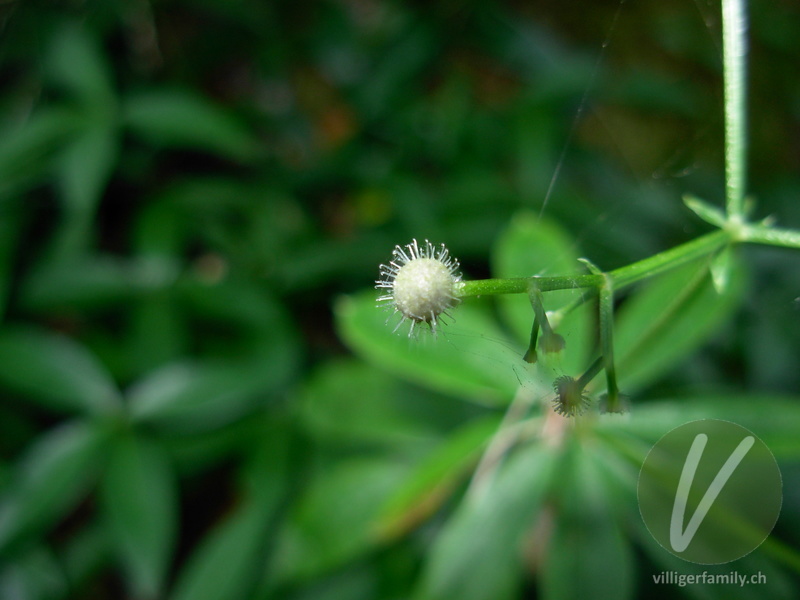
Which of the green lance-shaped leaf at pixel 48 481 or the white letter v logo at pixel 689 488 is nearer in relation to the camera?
the white letter v logo at pixel 689 488

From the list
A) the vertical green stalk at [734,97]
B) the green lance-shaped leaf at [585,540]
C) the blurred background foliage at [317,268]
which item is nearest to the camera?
the vertical green stalk at [734,97]

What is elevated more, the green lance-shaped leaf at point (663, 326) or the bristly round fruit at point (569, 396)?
the green lance-shaped leaf at point (663, 326)

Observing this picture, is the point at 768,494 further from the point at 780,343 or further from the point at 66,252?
the point at 66,252

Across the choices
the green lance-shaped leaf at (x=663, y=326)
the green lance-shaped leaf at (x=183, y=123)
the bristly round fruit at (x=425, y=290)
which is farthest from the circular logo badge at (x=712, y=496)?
the green lance-shaped leaf at (x=183, y=123)

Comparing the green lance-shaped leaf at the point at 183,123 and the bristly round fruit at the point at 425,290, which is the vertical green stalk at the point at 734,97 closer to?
the bristly round fruit at the point at 425,290

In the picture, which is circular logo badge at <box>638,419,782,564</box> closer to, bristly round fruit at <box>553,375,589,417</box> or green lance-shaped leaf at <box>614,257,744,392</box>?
green lance-shaped leaf at <box>614,257,744,392</box>

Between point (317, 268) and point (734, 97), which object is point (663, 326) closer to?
point (734, 97)

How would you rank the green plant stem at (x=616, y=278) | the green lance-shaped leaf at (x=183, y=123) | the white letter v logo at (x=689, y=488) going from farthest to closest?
the green lance-shaped leaf at (x=183, y=123), the white letter v logo at (x=689, y=488), the green plant stem at (x=616, y=278)

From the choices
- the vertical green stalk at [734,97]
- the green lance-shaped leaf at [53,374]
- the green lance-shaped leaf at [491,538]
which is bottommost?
the green lance-shaped leaf at [491,538]
